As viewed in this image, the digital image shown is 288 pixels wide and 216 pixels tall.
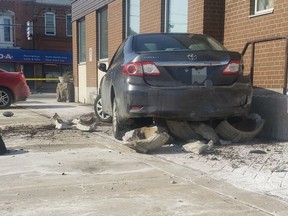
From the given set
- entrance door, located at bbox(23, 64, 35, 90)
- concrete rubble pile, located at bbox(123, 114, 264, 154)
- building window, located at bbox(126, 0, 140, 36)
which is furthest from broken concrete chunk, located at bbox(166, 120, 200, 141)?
entrance door, located at bbox(23, 64, 35, 90)

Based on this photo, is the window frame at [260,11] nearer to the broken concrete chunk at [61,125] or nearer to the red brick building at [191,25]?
the red brick building at [191,25]

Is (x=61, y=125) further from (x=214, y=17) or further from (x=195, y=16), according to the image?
(x=214, y=17)

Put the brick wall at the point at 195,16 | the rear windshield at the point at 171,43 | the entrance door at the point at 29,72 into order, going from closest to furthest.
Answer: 1. the rear windshield at the point at 171,43
2. the brick wall at the point at 195,16
3. the entrance door at the point at 29,72

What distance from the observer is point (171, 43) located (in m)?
7.16

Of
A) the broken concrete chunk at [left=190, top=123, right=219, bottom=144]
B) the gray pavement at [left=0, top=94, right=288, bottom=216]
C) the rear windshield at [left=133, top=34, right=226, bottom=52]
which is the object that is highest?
the rear windshield at [left=133, top=34, right=226, bottom=52]

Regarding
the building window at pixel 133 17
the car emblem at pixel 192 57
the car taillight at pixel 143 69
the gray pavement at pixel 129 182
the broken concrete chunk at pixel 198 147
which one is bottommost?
the gray pavement at pixel 129 182

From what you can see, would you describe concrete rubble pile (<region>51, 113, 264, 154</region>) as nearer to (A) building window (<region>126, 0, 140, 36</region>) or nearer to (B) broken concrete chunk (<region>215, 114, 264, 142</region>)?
(B) broken concrete chunk (<region>215, 114, 264, 142</region>)

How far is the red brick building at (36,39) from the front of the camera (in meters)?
36.7

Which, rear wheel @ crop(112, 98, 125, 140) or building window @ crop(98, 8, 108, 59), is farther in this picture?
building window @ crop(98, 8, 108, 59)

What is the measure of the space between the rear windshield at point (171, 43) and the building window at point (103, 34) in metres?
8.74

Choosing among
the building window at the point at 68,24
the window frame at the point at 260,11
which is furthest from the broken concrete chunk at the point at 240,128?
the building window at the point at 68,24

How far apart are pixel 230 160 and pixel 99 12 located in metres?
12.0

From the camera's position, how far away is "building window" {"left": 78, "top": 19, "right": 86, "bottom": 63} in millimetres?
18875

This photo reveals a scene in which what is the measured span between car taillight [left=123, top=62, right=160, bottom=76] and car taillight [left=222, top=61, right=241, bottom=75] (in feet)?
3.37
